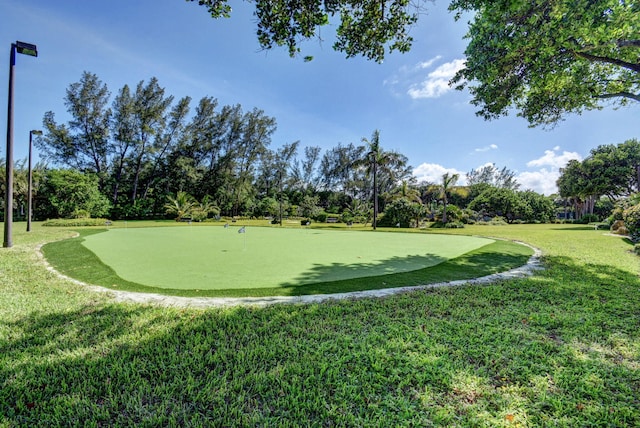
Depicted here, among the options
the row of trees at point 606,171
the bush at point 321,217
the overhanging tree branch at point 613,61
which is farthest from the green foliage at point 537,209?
the overhanging tree branch at point 613,61

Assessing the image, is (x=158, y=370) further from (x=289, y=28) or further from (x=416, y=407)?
(x=289, y=28)

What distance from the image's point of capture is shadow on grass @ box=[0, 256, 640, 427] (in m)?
1.58

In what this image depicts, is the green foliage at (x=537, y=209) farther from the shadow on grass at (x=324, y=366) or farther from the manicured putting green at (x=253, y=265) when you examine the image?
the shadow on grass at (x=324, y=366)

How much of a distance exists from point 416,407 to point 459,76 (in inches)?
289

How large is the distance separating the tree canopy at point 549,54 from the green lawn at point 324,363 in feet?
11.8

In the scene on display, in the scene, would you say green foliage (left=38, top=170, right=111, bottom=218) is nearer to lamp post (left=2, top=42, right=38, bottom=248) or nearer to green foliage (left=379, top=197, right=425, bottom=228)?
lamp post (left=2, top=42, right=38, bottom=248)

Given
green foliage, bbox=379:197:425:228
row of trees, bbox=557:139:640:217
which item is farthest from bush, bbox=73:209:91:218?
row of trees, bbox=557:139:640:217

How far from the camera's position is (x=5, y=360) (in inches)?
81.4

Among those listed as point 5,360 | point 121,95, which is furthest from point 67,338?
point 121,95

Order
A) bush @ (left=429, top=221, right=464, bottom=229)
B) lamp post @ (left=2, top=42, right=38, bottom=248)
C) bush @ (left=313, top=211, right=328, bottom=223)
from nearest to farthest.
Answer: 1. lamp post @ (left=2, top=42, right=38, bottom=248)
2. bush @ (left=429, top=221, right=464, bottom=229)
3. bush @ (left=313, top=211, right=328, bottom=223)

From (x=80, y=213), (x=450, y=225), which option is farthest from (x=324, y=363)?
(x=80, y=213)

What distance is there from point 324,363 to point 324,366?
37 mm

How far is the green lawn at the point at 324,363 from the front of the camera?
159cm

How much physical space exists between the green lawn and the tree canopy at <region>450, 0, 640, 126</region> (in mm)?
3584
